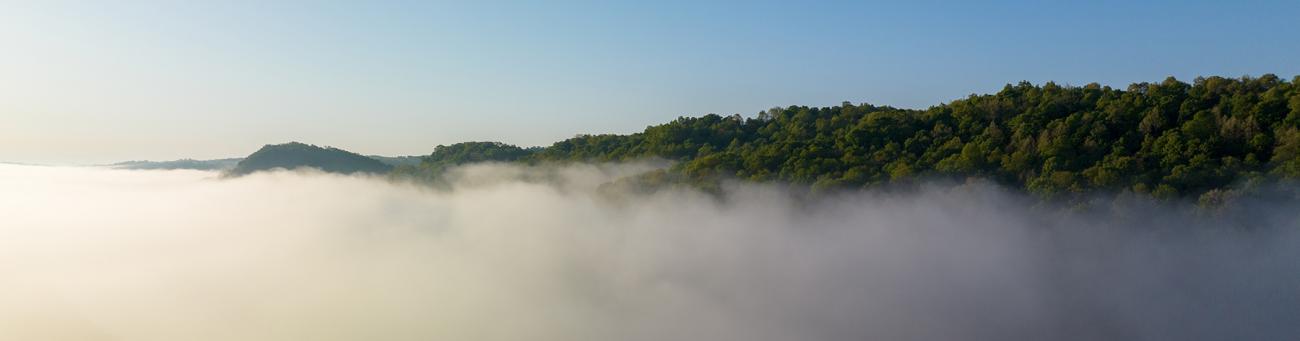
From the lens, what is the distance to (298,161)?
12938cm

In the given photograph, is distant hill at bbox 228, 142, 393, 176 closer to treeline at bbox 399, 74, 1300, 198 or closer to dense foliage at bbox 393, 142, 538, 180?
dense foliage at bbox 393, 142, 538, 180

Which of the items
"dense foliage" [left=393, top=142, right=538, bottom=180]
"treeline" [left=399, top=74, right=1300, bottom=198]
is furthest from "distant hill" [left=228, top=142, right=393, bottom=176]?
"treeline" [left=399, top=74, right=1300, bottom=198]

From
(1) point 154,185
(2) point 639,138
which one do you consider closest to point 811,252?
(2) point 639,138

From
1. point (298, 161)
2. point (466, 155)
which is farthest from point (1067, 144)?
point (298, 161)

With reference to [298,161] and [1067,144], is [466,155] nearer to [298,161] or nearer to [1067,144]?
[298,161]

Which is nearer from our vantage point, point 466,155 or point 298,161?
point 466,155

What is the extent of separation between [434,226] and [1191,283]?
63134 mm

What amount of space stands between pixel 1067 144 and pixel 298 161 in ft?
407

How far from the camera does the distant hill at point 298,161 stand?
417ft

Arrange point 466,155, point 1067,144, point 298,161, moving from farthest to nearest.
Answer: point 298,161 → point 466,155 → point 1067,144

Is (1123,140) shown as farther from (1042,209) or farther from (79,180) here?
(79,180)

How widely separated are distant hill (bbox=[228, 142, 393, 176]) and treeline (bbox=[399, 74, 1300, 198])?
94121 mm

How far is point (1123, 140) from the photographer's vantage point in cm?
3309

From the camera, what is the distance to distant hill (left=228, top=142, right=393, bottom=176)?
12712cm
